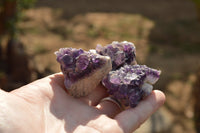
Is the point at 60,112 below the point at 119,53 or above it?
below

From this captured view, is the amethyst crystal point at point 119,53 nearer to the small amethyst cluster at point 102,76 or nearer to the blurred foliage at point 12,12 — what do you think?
the small amethyst cluster at point 102,76

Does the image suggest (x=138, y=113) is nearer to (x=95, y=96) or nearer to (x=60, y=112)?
(x=95, y=96)

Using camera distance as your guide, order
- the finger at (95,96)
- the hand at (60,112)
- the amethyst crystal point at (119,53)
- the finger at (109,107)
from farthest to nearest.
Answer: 1. the amethyst crystal point at (119,53)
2. the finger at (95,96)
3. the finger at (109,107)
4. the hand at (60,112)

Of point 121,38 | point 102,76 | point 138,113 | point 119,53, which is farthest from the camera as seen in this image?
point 121,38

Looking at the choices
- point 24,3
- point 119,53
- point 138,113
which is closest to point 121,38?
point 24,3

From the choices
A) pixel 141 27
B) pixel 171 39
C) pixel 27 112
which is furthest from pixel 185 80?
pixel 27 112

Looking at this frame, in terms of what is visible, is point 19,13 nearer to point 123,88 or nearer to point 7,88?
point 7,88

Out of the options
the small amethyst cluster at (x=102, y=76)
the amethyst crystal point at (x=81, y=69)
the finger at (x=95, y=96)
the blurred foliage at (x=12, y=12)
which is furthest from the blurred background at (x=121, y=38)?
the amethyst crystal point at (x=81, y=69)
